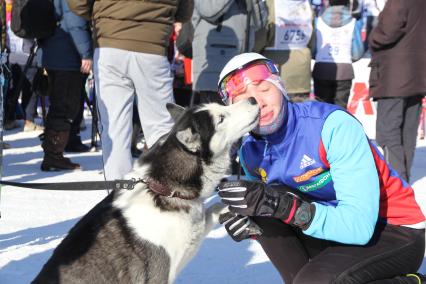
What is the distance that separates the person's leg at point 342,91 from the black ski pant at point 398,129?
4.04 feet

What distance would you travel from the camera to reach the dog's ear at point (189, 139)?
7.98 ft

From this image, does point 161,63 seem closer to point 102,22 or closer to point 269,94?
point 102,22

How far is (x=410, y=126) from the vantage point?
5.14 metres

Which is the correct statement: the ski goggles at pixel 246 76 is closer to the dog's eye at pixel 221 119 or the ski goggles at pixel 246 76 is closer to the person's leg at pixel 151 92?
the dog's eye at pixel 221 119

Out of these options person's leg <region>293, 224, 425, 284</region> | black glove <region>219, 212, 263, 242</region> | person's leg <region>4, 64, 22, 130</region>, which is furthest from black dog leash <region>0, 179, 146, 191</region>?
person's leg <region>4, 64, 22, 130</region>

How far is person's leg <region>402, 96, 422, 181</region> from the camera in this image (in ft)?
16.8

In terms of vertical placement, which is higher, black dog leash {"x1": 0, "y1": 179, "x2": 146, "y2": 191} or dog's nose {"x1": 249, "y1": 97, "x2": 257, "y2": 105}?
dog's nose {"x1": 249, "y1": 97, "x2": 257, "y2": 105}

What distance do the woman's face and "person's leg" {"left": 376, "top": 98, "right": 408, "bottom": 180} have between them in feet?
9.67

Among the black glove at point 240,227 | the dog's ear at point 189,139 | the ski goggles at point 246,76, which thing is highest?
the ski goggles at point 246,76

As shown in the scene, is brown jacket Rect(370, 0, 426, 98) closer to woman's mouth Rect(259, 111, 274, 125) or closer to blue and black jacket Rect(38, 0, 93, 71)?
blue and black jacket Rect(38, 0, 93, 71)

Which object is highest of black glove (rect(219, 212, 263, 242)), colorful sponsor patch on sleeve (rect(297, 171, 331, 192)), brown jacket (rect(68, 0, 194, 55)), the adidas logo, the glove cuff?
brown jacket (rect(68, 0, 194, 55))

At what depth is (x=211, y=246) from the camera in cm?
362

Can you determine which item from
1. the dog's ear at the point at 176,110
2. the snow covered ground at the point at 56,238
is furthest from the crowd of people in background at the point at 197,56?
the dog's ear at the point at 176,110

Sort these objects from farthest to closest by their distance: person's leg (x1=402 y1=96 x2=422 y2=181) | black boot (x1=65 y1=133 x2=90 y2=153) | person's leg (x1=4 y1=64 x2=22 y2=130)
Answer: person's leg (x1=4 y1=64 x2=22 y2=130)
black boot (x1=65 y1=133 x2=90 y2=153)
person's leg (x1=402 y1=96 x2=422 y2=181)
